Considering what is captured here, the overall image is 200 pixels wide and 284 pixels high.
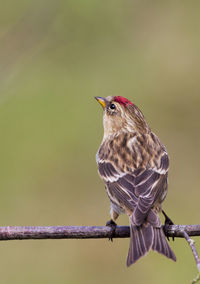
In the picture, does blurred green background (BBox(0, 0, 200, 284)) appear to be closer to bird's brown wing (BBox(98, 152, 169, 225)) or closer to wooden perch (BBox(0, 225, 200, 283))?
wooden perch (BBox(0, 225, 200, 283))

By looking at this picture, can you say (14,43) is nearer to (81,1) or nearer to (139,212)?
(139,212)

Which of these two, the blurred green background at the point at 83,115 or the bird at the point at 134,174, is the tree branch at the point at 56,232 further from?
the blurred green background at the point at 83,115

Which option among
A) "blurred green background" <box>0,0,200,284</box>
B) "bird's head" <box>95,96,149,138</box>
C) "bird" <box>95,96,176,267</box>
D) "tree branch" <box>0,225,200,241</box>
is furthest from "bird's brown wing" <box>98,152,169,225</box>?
"blurred green background" <box>0,0,200,284</box>

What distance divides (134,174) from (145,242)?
872mm

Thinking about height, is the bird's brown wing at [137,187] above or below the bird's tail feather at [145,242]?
above

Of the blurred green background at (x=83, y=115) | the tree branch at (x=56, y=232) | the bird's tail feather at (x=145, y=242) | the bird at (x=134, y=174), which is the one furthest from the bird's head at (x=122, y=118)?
the tree branch at (x=56, y=232)

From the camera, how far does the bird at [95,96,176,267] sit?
6754 mm

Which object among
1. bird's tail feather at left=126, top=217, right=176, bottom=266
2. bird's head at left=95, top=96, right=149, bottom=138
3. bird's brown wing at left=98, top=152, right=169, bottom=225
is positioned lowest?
bird's tail feather at left=126, top=217, right=176, bottom=266

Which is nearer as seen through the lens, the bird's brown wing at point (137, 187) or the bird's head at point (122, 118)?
the bird's brown wing at point (137, 187)

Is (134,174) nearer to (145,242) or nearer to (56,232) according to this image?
(145,242)

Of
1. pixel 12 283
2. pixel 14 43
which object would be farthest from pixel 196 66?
pixel 14 43

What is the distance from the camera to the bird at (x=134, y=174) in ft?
22.2

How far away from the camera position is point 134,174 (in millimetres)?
7336

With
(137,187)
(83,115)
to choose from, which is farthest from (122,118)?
(83,115)
